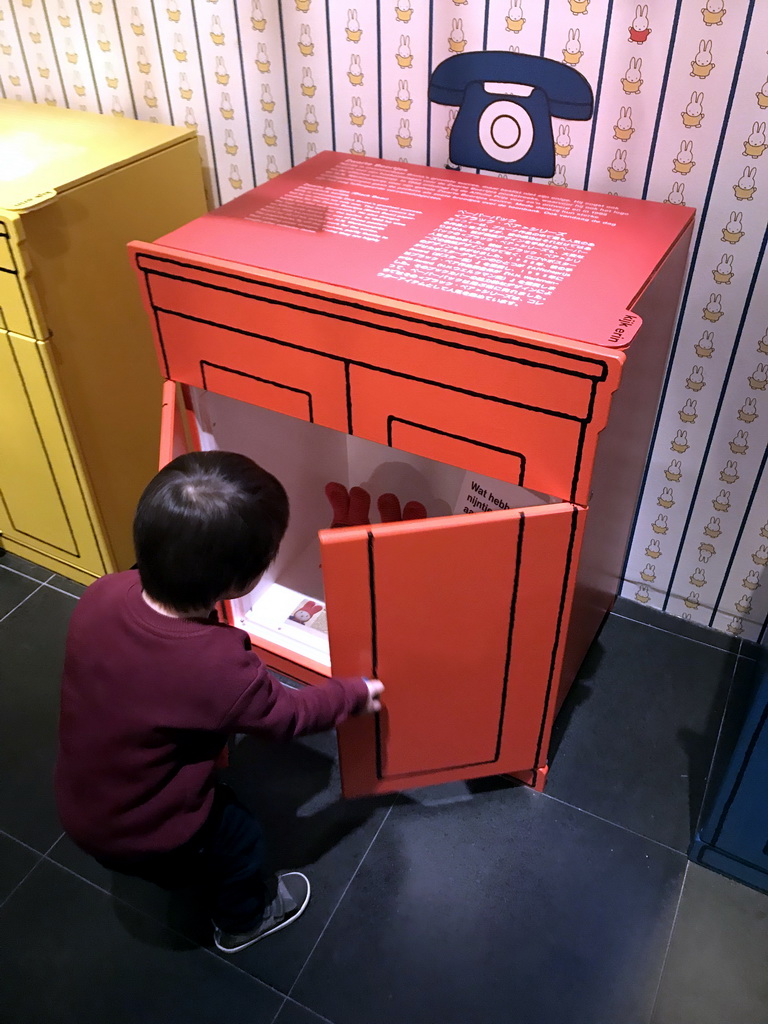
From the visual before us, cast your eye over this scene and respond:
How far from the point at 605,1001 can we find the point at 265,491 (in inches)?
32.9

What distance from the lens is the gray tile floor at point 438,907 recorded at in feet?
3.72

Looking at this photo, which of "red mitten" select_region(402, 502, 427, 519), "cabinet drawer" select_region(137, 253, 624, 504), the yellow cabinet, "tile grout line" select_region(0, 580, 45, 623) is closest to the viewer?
"cabinet drawer" select_region(137, 253, 624, 504)

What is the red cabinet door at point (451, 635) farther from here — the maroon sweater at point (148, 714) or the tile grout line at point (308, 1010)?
the tile grout line at point (308, 1010)

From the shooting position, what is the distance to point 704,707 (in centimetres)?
150

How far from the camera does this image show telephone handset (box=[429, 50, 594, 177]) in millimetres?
1239

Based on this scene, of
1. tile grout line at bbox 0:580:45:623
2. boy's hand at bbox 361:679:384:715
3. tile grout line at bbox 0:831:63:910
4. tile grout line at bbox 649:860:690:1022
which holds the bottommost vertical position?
tile grout line at bbox 0:831:63:910

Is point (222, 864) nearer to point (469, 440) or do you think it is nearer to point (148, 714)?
point (148, 714)

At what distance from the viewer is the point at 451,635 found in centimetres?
111

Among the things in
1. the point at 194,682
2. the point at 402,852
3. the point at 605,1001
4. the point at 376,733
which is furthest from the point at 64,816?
the point at 605,1001

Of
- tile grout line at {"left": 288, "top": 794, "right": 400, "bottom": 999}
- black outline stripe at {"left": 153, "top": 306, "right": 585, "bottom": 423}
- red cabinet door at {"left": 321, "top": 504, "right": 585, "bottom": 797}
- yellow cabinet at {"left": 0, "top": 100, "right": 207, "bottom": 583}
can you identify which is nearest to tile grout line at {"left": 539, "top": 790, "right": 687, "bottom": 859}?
red cabinet door at {"left": 321, "top": 504, "right": 585, "bottom": 797}

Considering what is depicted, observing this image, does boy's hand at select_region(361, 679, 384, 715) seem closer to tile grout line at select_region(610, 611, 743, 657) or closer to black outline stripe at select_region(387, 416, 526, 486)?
black outline stripe at select_region(387, 416, 526, 486)

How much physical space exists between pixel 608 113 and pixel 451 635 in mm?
803

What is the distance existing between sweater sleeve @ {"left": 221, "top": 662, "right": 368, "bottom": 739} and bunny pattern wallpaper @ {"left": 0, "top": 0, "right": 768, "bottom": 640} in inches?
30.4

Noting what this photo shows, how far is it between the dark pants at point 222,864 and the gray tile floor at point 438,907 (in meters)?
0.11
